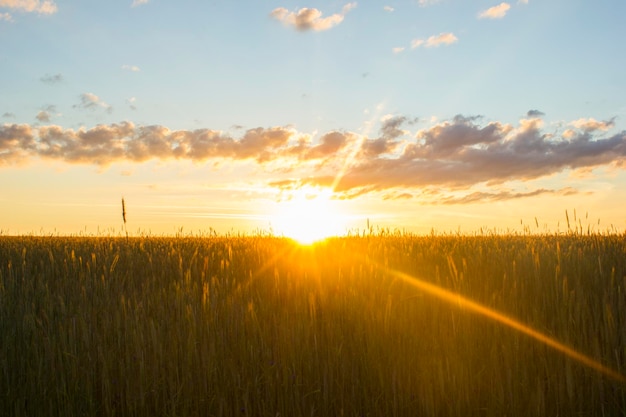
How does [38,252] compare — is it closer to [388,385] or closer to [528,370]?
[388,385]

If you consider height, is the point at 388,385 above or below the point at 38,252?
below

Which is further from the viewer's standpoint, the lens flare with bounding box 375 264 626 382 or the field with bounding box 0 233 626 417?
the lens flare with bounding box 375 264 626 382

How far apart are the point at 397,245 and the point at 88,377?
275 inches

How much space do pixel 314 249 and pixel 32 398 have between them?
6345mm

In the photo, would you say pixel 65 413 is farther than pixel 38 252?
No

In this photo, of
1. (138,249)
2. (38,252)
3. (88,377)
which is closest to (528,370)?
(88,377)

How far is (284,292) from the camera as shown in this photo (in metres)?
5.71

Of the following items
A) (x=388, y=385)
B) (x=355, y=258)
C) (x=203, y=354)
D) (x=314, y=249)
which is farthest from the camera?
(x=314, y=249)

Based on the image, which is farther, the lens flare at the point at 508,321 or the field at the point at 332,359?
the lens flare at the point at 508,321

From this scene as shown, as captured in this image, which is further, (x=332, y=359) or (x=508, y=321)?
(x=508, y=321)

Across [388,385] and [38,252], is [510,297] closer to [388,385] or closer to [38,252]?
[388,385]

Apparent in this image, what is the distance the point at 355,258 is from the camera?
7.69 metres

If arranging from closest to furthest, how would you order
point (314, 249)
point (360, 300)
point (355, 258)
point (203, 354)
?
point (203, 354) < point (360, 300) < point (355, 258) < point (314, 249)

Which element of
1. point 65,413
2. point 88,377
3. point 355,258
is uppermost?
point 355,258
